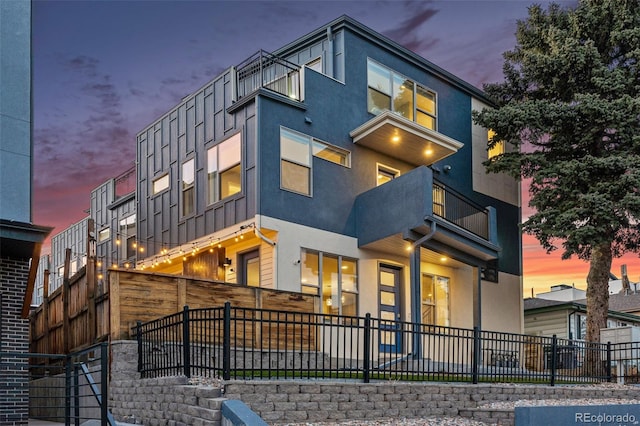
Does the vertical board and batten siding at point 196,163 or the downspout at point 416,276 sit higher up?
the vertical board and batten siding at point 196,163

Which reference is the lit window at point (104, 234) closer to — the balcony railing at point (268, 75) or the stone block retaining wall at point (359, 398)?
the balcony railing at point (268, 75)

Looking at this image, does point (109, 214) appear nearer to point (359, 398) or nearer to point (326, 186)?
point (326, 186)

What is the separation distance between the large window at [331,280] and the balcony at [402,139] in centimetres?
349

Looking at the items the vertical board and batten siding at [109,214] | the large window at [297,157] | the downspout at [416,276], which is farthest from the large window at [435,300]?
the vertical board and batten siding at [109,214]

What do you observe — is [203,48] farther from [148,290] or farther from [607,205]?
[607,205]

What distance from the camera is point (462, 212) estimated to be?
64.9 ft

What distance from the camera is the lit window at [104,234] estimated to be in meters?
25.6

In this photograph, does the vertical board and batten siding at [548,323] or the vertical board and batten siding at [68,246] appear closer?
the vertical board and batten siding at [548,323]

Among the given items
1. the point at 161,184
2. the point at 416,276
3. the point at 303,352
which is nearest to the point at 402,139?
the point at 416,276

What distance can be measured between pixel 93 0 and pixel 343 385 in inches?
448

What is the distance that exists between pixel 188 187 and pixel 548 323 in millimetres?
17548

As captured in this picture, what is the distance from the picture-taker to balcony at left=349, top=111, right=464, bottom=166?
A: 17.8 meters

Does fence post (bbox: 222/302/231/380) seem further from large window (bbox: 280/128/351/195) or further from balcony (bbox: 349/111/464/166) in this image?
balcony (bbox: 349/111/464/166)

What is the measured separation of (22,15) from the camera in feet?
38.3
